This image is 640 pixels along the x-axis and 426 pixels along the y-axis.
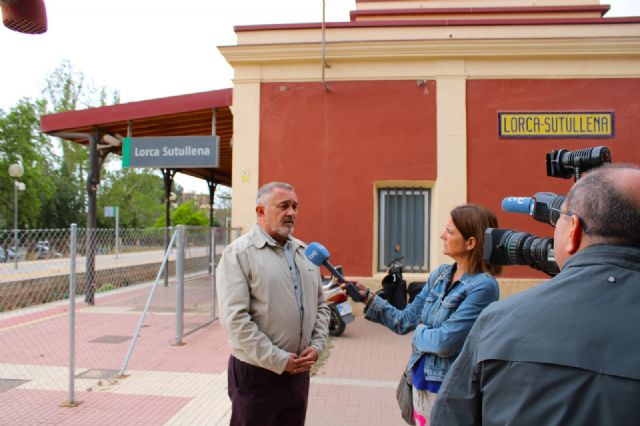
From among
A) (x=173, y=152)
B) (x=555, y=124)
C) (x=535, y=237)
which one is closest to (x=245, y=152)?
(x=173, y=152)

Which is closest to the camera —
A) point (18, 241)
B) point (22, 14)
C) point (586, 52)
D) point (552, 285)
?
point (552, 285)

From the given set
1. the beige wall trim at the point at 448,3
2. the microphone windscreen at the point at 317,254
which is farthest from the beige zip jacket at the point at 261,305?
the beige wall trim at the point at 448,3

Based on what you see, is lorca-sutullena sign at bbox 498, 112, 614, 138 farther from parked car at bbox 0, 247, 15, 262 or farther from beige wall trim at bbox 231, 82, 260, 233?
parked car at bbox 0, 247, 15, 262

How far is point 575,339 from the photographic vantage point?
1.05 m

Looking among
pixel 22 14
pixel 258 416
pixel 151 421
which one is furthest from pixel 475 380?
pixel 151 421

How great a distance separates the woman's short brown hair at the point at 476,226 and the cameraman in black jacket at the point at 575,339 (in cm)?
122

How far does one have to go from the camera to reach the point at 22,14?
2.85m

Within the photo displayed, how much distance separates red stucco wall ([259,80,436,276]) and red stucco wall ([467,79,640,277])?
0.82m

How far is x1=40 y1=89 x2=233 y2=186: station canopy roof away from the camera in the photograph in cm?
935

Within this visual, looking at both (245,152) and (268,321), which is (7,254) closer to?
(268,321)

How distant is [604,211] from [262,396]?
81.7 inches

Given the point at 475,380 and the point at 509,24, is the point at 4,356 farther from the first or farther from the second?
the point at 509,24

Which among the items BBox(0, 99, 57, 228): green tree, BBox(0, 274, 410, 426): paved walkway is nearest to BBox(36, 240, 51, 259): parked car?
BBox(0, 274, 410, 426): paved walkway

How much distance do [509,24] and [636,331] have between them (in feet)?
28.5
